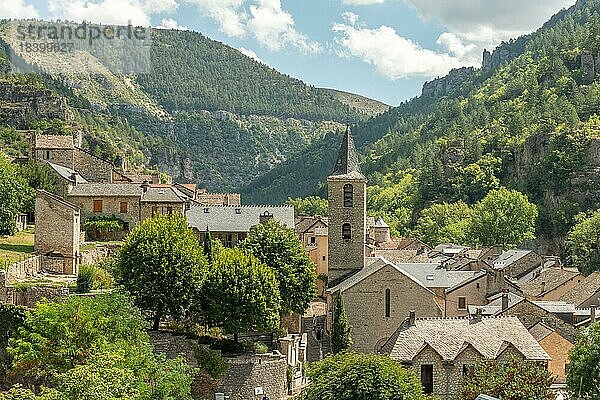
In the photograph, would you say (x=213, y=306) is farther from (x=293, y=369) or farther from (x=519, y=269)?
A: (x=519, y=269)

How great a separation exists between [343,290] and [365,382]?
2317 centimetres

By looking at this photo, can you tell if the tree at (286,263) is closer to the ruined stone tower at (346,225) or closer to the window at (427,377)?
the ruined stone tower at (346,225)

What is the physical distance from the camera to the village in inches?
1715

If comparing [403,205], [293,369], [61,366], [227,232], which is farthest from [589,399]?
[403,205]

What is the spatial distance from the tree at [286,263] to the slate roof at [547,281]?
2754cm

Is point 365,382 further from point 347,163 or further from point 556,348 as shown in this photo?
point 347,163

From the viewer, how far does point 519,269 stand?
84812 mm

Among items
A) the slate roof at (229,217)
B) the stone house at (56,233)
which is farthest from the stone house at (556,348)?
the stone house at (56,233)

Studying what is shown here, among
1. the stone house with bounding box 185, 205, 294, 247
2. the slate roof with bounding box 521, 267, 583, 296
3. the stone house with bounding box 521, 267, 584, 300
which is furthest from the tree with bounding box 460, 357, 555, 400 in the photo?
the slate roof with bounding box 521, 267, 583, 296

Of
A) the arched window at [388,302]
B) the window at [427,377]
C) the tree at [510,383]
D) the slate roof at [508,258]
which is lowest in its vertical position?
the window at [427,377]

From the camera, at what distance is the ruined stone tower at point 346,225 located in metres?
62.8

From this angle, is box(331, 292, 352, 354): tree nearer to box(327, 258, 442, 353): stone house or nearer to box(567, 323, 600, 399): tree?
box(327, 258, 442, 353): stone house

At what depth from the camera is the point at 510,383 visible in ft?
117

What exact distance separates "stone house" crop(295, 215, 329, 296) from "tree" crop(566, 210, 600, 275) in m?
30.2
